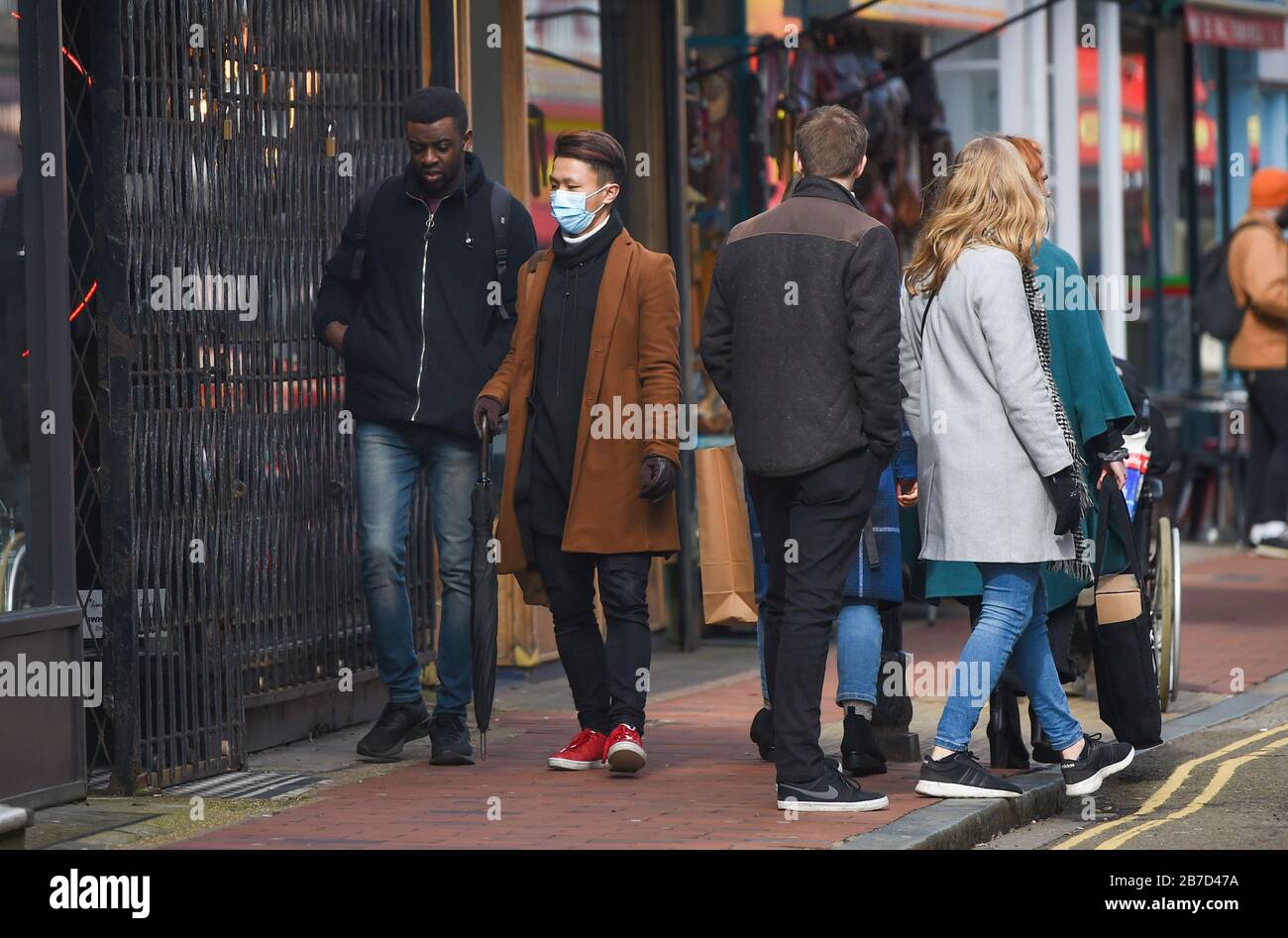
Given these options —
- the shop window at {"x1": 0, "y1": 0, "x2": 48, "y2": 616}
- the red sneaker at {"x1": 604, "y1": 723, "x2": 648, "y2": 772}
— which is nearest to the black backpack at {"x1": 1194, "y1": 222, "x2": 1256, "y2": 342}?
the red sneaker at {"x1": 604, "y1": 723, "x2": 648, "y2": 772}

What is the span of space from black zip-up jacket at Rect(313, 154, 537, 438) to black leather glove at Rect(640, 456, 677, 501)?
809mm

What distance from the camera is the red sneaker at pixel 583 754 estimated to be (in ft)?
24.6

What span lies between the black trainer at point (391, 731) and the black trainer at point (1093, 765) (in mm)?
2195

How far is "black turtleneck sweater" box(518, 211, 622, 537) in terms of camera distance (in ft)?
24.1

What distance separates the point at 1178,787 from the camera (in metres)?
7.51

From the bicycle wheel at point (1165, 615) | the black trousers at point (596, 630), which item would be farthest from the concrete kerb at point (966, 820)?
the bicycle wheel at point (1165, 615)

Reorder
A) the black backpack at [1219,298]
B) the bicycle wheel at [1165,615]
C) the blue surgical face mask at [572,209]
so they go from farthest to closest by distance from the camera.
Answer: the black backpack at [1219,298] → the bicycle wheel at [1165,615] → the blue surgical face mask at [572,209]

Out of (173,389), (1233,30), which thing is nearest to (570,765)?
(173,389)

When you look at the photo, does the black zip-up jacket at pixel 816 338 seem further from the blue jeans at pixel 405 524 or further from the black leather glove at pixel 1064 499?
the blue jeans at pixel 405 524

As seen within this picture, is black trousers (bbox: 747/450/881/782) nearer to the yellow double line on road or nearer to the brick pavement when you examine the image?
the brick pavement

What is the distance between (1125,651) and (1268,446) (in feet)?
24.1

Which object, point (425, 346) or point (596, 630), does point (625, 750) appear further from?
point (425, 346)

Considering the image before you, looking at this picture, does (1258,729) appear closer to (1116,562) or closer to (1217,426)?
(1116,562)
